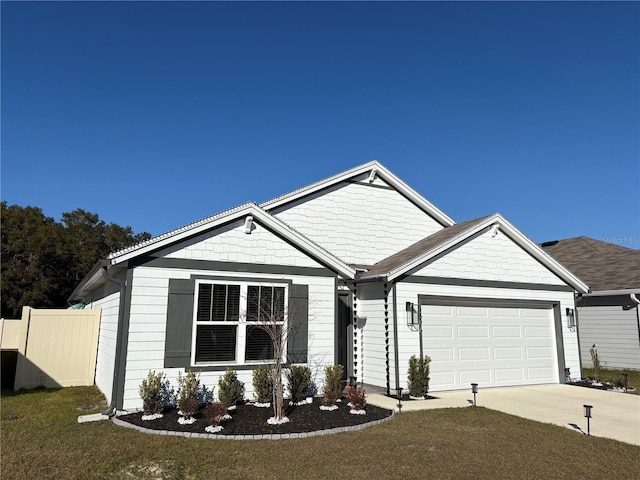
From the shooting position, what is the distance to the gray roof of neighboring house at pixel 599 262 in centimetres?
Result: 1595

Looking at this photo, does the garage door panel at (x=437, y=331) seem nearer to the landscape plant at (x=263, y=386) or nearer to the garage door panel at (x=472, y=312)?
the garage door panel at (x=472, y=312)

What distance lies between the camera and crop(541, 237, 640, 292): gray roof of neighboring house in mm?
15948

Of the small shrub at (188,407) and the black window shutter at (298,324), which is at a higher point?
the black window shutter at (298,324)

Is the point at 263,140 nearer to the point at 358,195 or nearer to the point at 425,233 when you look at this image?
the point at 358,195

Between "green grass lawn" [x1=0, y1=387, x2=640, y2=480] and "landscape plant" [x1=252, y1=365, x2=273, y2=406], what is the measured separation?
2.36 m

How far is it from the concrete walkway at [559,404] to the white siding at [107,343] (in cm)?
583

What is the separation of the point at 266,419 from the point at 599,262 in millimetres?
17314

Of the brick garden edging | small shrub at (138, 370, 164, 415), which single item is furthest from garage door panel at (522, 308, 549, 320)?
small shrub at (138, 370, 164, 415)

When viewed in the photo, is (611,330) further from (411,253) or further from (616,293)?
(411,253)

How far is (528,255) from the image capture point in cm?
1348

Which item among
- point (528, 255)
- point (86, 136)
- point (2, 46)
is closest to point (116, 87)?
point (86, 136)

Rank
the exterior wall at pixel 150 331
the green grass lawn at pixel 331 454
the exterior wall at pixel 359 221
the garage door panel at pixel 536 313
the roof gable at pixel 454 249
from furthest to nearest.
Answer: the exterior wall at pixel 359 221 → the garage door panel at pixel 536 313 → the roof gable at pixel 454 249 → the exterior wall at pixel 150 331 → the green grass lawn at pixel 331 454

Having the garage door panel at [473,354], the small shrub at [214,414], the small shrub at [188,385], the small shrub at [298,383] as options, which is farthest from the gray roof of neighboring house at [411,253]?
the small shrub at [214,414]

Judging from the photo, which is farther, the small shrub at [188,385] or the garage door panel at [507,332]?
the garage door panel at [507,332]
